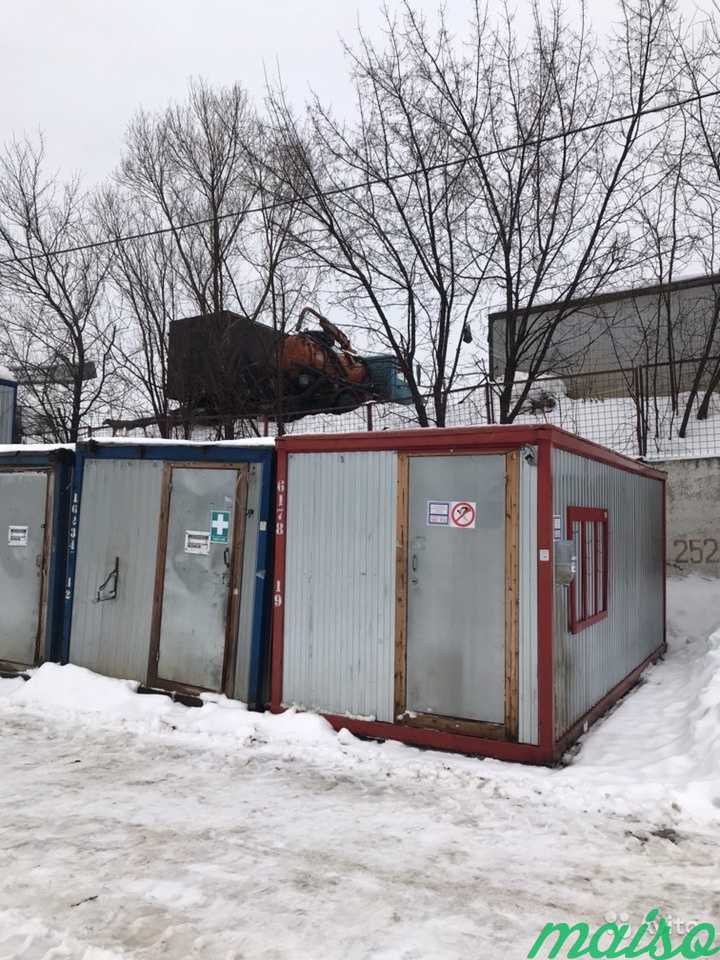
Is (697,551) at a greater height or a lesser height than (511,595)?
greater

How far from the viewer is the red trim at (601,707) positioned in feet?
17.5

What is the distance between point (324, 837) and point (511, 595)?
2161 millimetres

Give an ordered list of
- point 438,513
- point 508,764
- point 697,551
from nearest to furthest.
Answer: point 508,764 → point 438,513 → point 697,551

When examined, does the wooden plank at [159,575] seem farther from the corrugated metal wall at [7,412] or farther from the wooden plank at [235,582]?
the corrugated metal wall at [7,412]

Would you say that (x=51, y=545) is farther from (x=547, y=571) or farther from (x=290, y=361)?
(x=290, y=361)

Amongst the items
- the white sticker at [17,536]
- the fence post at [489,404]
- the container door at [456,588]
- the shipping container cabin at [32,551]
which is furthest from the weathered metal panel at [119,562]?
the fence post at [489,404]

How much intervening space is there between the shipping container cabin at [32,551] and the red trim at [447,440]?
9.55ft

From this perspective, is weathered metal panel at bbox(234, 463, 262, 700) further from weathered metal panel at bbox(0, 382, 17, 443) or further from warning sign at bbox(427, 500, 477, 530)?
weathered metal panel at bbox(0, 382, 17, 443)

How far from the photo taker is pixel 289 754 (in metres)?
5.45

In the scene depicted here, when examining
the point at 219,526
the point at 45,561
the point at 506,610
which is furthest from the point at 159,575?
the point at 506,610

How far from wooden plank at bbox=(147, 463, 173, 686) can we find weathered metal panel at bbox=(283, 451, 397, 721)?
1.39 metres

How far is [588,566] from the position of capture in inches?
245

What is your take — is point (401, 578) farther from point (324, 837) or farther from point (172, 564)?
point (172, 564)

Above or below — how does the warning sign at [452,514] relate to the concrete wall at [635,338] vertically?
below
